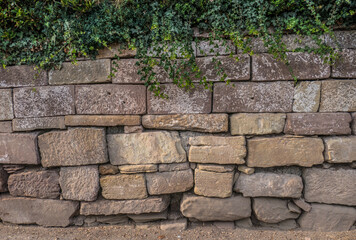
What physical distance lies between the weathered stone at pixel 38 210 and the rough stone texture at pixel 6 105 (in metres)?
0.98

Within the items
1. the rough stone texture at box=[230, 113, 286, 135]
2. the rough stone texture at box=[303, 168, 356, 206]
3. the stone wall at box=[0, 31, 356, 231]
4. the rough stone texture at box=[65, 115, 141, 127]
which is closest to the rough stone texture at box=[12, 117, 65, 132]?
the stone wall at box=[0, 31, 356, 231]

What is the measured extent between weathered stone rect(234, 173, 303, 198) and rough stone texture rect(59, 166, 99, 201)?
167 centimetres

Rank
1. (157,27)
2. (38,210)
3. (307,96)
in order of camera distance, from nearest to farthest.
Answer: (157,27) → (307,96) → (38,210)

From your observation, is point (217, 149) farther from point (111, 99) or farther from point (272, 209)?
point (111, 99)

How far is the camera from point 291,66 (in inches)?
97.3

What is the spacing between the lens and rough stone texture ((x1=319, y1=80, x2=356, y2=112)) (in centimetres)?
247

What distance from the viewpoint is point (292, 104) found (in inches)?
99.7

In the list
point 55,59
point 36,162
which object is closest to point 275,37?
point 55,59

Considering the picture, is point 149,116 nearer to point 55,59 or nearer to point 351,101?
point 55,59

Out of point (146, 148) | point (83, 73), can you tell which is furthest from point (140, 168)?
point (83, 73)

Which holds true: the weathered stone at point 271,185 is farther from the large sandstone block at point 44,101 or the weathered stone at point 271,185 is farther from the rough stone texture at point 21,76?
the rough stone texture at point 21,76

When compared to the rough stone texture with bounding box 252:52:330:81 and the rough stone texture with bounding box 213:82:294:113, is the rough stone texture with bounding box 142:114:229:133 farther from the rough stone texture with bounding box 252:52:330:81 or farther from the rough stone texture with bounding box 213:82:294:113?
the rough stone texture with bounding box 252:52:330:81

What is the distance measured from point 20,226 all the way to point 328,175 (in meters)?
3.63

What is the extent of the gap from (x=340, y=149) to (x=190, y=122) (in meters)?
1.61
